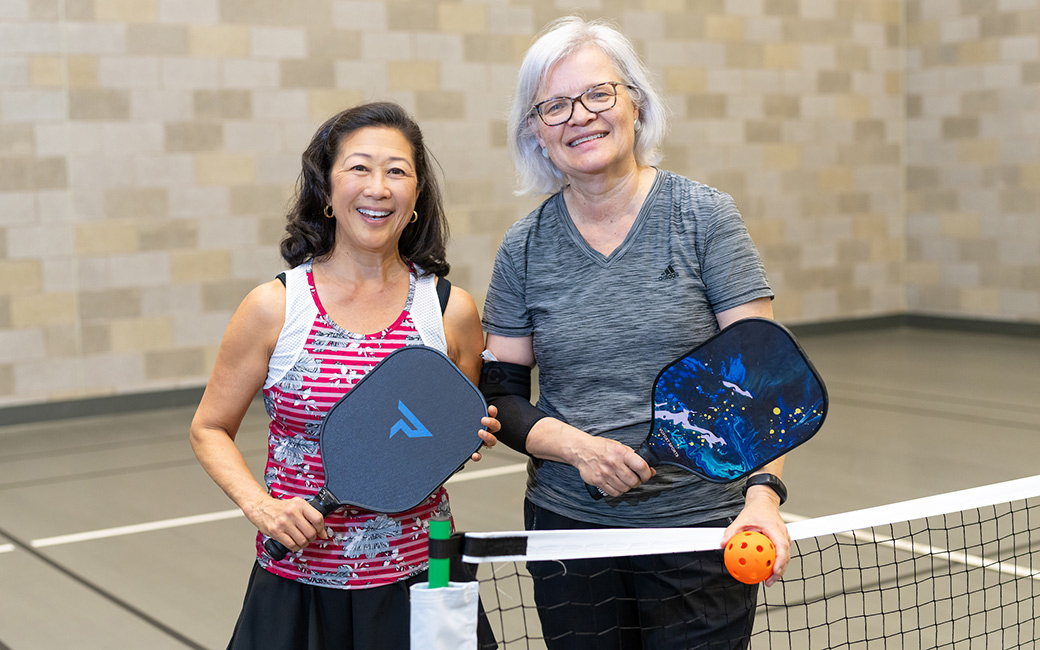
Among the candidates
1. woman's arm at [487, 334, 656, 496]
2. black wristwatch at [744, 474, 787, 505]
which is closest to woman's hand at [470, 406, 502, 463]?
woman's arm at [487, 334, 656, 496]

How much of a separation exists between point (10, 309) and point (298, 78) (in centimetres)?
267

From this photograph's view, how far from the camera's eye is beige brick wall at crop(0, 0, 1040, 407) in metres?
7.89

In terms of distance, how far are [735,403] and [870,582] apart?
2.55 m

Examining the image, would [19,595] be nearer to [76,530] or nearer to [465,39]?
[76,530]

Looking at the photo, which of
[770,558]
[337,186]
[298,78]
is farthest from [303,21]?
[770,558]

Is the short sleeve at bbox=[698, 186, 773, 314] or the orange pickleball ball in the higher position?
the short sleeve at bbox=[698, 186, 773, 314]

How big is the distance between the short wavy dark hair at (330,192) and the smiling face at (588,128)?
0.89 ft

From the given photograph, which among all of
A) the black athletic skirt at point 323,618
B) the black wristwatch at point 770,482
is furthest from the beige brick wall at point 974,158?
the black athletic skirt at point 323,618

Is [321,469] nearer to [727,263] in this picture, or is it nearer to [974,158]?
[727,263]

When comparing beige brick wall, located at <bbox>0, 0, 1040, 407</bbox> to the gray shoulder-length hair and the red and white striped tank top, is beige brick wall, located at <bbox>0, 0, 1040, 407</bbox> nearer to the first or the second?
the gray shoulder-length hair

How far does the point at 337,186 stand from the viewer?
224 cm

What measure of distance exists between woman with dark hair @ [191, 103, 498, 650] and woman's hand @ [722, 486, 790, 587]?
0.48 metres

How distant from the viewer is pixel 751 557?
6.21ft

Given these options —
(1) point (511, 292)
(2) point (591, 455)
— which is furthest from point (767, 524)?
(1) point (511, 292)
